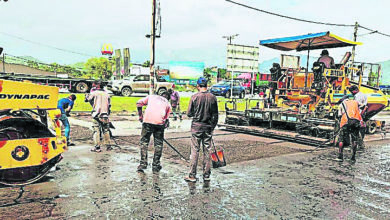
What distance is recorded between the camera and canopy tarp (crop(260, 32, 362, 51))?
10.6 m

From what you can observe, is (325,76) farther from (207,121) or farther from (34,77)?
(34,77)

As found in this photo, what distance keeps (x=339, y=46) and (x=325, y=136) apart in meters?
4.04

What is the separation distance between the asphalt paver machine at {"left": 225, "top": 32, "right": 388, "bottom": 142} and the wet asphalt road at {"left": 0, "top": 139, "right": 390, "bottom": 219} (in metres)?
3.24

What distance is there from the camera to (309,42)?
38.1 feet

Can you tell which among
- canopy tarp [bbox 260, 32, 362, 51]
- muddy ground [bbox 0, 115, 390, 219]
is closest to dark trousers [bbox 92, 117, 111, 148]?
muddy ground [bbox 0, 115, 390, 219]

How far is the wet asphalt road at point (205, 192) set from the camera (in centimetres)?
432

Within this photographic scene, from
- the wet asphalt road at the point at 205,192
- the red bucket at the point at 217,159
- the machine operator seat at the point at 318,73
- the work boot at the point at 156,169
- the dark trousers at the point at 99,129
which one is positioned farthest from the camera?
the machine operator seat at the point at 318,73

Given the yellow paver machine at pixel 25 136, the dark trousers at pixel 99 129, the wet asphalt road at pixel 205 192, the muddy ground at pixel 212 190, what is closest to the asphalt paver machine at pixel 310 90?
the muddy ground at pixel 212 190

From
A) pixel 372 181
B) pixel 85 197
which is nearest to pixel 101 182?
pixel 85 197

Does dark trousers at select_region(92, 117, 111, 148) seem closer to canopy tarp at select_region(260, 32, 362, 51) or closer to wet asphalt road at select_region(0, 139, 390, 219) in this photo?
wet asphalt road at select_region(0, 139, 390, 219)


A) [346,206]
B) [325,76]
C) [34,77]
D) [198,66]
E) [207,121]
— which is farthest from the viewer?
[198,66]

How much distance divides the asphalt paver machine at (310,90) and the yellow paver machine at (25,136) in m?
7.22

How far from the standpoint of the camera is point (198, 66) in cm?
5894

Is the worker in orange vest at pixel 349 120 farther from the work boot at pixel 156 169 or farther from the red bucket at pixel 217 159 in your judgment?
the work boot at pixel 156 169
